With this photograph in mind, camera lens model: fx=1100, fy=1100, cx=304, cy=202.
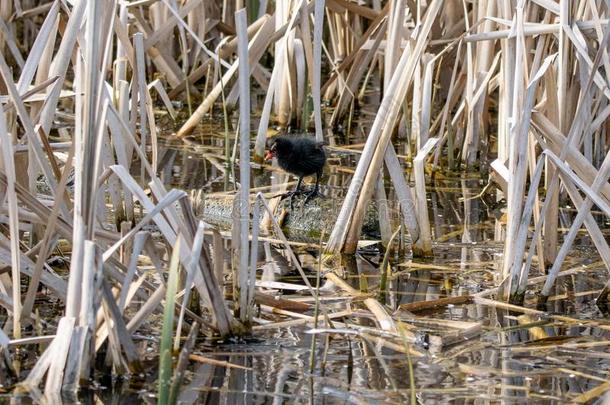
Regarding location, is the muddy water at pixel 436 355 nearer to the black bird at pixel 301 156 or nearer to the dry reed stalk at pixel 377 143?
the dry reed stalk at pixel 377 143

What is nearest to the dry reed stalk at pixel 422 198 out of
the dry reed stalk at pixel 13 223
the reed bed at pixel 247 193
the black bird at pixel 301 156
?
the reed bed at pixel 247 193

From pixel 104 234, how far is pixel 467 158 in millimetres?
3128

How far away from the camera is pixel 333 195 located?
5.39 metres

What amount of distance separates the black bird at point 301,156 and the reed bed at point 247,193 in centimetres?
27

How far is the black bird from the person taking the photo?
17.1ft

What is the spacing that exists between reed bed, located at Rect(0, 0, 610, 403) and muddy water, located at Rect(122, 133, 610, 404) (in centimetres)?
6

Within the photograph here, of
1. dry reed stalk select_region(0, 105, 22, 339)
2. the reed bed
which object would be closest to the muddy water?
the reed bed

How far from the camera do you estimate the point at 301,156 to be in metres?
5.22

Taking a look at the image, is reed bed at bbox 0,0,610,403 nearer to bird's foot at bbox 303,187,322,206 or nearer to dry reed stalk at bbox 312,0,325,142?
dry reed stalk at bbox 312,0,325,142

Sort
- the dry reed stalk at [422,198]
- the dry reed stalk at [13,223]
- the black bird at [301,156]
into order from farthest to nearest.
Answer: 1. the black bird at [301,156]
2. the dry reed stalk at [422,198]
3. the dry reed stalk at [13,223]

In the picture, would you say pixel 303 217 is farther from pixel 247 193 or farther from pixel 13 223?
pixel 13 223

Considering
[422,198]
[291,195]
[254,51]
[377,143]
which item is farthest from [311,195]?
[254,51]

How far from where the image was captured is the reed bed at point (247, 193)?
306 centimetres

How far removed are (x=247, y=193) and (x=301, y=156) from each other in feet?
5.79
